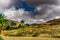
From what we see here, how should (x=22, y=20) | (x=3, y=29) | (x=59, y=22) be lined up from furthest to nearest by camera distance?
1. (x=22, y=20)
2. (x=59, y=22)
3. (x=3, y=29)

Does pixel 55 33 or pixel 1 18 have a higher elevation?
pixel 1 18

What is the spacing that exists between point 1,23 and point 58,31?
695 inches

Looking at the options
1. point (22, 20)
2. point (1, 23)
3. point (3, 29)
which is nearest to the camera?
point (1, 23)

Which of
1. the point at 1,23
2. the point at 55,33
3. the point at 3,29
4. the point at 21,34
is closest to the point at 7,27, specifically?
the point at 3,29

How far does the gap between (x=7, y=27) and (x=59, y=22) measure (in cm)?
2033

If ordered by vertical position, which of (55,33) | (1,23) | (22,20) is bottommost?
(55,33)

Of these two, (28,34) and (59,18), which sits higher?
(59,18)

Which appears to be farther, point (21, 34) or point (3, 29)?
point (3, 29)

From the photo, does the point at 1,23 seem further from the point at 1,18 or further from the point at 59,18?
the point at 59,18

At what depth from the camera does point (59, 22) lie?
3059 inches

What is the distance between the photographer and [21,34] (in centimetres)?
5856

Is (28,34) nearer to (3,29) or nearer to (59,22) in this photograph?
(3,29)

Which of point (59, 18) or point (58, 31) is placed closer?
point (58, 31)

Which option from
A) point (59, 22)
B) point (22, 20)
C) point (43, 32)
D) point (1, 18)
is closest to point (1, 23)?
point (1, 18)
